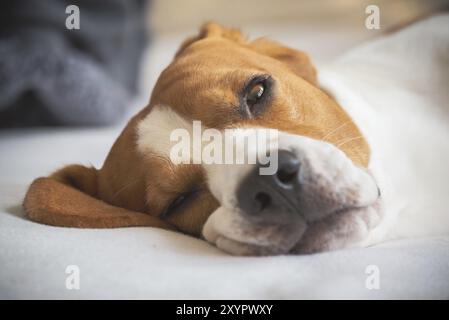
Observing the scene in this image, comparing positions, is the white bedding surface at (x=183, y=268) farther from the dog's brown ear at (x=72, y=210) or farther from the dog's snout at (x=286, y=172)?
the dog's snout at (x=286, y=172)

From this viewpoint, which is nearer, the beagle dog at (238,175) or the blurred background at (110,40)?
the beagle dog at (238,175)

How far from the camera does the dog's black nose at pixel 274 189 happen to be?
1007mm

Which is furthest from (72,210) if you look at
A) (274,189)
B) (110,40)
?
(110,40)

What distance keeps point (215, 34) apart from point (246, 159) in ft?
2.70

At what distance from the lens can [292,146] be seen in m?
1.07

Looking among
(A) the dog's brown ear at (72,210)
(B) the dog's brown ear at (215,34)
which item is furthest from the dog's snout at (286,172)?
(B) the dog's brown ear at (215,34)

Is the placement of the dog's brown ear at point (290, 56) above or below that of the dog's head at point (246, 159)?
above

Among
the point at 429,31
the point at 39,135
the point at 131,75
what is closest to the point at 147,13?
the point at 131,75

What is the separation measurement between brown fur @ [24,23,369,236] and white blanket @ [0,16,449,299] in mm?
75
